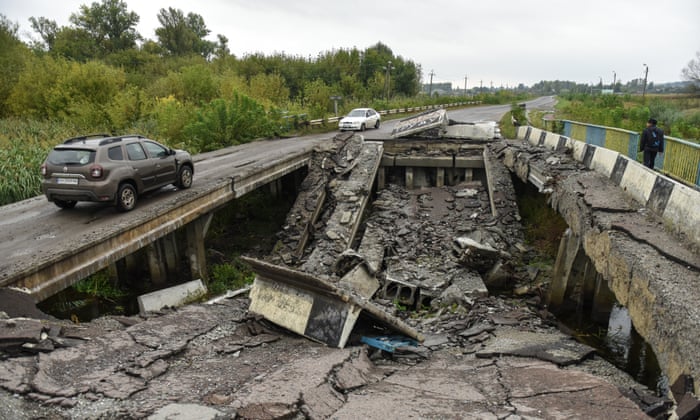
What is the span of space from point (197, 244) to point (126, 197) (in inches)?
101

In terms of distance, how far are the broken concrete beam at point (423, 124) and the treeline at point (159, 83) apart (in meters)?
7.47

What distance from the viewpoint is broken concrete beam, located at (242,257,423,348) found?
6.02 meters

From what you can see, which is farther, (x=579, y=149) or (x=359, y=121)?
(x=359, y=121)

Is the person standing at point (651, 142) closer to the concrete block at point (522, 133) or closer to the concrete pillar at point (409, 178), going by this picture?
the concrete pillar at point (409, 178)

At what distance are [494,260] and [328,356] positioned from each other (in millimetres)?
7326

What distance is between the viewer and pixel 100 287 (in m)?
11.8

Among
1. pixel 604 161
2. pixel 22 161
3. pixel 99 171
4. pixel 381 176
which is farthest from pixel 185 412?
pixel 381 176

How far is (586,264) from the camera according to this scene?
1004 centimetres

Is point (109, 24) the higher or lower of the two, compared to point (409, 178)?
higher

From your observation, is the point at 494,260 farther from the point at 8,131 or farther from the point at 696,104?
the point at 696,104

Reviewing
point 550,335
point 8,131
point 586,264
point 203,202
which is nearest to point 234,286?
point 203,202

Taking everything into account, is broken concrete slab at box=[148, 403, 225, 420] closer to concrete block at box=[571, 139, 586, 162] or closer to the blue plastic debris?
A: the blue plastic debris

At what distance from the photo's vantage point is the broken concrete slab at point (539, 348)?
19.4 feet

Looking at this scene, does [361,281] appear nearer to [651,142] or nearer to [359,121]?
[651,142]
